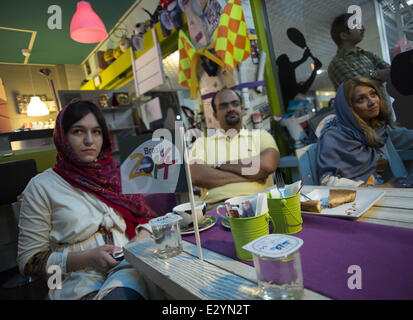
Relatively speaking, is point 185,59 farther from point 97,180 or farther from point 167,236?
point 167,236

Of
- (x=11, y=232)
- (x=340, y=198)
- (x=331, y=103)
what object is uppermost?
(x=331, y=103)

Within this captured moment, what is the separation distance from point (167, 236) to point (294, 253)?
18.9 inches

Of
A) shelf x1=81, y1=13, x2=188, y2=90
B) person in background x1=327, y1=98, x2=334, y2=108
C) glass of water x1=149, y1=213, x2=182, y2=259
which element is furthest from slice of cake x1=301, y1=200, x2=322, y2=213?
shelf x1=81, y1=13, x2=188, y2=90

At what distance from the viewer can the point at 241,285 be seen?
1.93 feet

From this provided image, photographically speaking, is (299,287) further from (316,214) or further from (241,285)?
(316,214)

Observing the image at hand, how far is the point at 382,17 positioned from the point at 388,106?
0.72 m

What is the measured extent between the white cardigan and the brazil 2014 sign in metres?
0.42

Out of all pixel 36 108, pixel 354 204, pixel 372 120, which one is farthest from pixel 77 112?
pixel 36 108

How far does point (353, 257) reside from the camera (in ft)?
2.04

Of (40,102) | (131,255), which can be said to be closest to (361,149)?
(131,255)

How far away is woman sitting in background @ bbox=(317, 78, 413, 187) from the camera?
1.71 metres

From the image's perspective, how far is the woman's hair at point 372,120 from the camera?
1.72 metres

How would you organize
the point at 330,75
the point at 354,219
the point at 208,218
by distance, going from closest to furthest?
1. the point at 354,219
2. the point at 208,218
3. the point at 330,75

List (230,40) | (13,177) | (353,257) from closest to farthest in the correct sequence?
(353,257) < (13,177) < (230,40)
